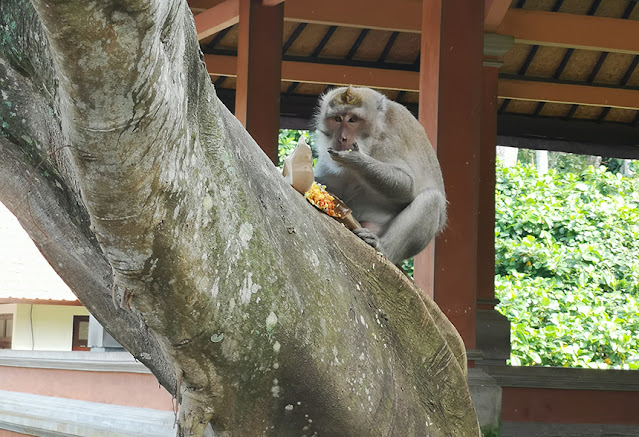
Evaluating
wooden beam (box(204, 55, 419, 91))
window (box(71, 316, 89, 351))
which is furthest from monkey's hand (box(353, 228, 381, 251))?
window (box(71, 316, 89, 351))

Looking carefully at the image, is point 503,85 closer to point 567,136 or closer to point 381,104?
point 567,136

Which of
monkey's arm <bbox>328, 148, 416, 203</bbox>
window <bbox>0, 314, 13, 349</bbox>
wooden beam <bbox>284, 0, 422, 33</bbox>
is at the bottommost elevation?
window <bbox>0, 314, 13, 349</bbox>

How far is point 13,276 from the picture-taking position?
27.6ft

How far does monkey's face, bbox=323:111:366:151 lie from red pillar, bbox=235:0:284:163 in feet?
9.78

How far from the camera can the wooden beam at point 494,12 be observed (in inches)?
233

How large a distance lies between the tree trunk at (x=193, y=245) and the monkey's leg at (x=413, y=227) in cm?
85

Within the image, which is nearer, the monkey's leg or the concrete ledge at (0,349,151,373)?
the monkey's leg

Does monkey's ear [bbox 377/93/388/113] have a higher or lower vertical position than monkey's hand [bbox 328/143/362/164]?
higher

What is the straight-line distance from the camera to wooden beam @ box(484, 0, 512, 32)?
233 inches

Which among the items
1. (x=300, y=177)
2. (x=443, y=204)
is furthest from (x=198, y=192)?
(x=443, y=204)

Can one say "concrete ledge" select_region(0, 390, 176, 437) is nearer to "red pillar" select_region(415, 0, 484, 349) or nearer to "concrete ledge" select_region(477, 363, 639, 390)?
"red pillar" select_region(415, 0, 484, 349)

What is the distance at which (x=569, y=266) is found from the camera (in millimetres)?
12852

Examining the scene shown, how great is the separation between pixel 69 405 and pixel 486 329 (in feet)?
9.77

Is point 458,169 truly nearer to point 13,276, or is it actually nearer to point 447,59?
point 447,59
